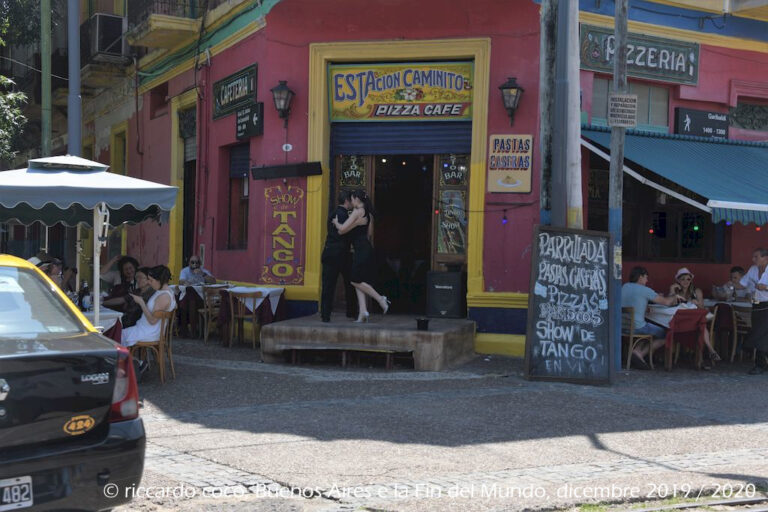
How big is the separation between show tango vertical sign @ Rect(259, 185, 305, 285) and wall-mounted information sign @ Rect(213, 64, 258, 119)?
5.45 ft

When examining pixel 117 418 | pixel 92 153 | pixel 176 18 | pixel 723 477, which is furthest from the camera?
pixel 92 153

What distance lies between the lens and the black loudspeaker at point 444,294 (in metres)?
11.7

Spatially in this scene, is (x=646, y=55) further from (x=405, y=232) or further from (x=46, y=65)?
(x=46, y=65)

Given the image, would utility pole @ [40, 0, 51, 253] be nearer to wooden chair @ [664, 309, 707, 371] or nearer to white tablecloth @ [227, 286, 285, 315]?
white tablecloth @ [227, 286, 285, 315]

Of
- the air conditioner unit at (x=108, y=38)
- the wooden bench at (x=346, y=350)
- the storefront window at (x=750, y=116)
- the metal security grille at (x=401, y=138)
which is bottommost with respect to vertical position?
the wooden bench at (x=346, y=350)

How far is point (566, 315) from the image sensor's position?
9.64 meters

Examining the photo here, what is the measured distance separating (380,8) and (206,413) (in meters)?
6.65

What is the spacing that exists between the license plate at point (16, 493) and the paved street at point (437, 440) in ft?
4.33

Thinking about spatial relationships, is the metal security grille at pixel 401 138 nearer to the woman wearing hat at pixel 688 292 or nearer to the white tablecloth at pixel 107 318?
the woman wearing hat at pixel 688 292

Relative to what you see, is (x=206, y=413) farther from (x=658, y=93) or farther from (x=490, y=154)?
(x=658, y=93)

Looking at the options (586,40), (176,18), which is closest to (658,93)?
(586,40)

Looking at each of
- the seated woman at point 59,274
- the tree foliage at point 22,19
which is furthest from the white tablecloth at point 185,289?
the tree foliage at point 22,19

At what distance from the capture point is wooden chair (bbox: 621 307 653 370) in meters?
10.8

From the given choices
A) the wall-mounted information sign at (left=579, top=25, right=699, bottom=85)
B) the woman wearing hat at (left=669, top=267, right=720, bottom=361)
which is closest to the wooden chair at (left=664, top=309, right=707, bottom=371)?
the woman wearing hat at (left=669, top=267, right=720, bottom=361)
